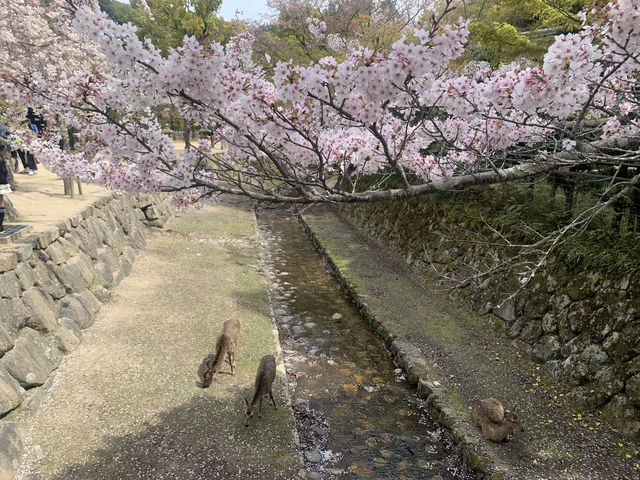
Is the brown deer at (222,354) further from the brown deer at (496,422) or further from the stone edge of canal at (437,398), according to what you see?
the brown deer at (496,422)

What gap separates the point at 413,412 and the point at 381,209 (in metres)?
10.0

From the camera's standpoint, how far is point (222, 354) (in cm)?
656

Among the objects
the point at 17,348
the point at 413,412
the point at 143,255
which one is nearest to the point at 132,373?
the point at 17,348

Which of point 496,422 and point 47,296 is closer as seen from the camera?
point 496,422

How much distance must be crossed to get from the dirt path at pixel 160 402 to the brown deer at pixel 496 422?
2429 mm

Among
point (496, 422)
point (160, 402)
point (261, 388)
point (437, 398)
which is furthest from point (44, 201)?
point (496, 422)

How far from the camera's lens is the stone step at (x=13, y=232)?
6598 millimetres

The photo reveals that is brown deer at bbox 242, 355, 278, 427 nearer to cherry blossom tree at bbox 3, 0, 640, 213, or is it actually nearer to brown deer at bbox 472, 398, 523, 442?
cherry blossom tree at bbox 3, 0, 640, 213

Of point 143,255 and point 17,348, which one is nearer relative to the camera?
point 17,348

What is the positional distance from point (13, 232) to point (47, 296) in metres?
1.25

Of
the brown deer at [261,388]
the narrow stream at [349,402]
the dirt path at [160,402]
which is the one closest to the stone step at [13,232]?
the dirt path at [160,402]

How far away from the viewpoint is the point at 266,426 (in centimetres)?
546

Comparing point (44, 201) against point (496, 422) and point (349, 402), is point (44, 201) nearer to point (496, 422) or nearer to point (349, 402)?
point (349, 402)

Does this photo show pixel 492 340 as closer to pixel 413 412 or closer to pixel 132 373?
pixel 413 412
